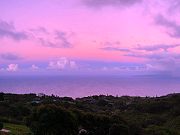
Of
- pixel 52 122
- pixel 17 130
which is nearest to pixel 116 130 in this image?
pixel 52 122

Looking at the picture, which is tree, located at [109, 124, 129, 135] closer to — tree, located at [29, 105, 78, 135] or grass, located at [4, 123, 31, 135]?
tree, located at [29, 105, 78, 135]

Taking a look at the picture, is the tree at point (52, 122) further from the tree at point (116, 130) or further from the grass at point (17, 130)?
the tree at point (116, 130)

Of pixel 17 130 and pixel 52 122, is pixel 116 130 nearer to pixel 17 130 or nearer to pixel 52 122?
pixel 52 122

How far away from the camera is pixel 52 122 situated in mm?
29562

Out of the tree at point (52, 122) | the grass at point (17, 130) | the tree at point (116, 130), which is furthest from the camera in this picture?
the grass at point (17, 130)

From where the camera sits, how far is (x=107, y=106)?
265ft

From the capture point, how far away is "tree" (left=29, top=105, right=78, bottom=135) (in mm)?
29297

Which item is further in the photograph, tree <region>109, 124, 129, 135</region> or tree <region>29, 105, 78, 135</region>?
tree <region>109, 124, 129, 135</region>

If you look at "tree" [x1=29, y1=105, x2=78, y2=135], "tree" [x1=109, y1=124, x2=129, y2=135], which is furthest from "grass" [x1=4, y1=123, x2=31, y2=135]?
"tree" [x1=109, y1=124, x2=129, y2=135]

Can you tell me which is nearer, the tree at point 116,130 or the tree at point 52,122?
the tree at point 52,122

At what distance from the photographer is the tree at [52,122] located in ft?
96.1

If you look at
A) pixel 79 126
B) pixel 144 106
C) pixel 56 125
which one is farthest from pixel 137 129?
pixel 144 106

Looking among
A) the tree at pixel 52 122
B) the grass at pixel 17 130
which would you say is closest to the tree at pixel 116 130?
the tree at pixel 52 122

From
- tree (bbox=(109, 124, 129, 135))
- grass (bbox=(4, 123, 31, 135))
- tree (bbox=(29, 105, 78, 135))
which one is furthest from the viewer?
grass (bbox=(4, 123, 31, 135))
